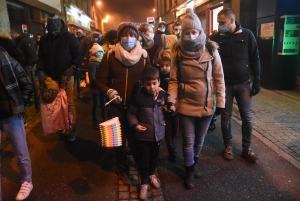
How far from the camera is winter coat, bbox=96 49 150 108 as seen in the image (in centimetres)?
326

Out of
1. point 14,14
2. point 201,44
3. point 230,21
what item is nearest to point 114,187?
point 201,44

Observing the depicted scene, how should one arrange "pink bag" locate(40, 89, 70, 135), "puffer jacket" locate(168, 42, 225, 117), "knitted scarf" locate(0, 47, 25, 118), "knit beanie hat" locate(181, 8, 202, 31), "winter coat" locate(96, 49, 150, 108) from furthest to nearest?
"pink bag" locate(40, 89, 70, 135) < "winter coat" locate(96, 49, 150, 108) < "puffer jacket" locate(168, 42, 225, 117) < "knit beanie hat" locate(181, 8, 202, 31) < "knitted scarf" locate(0, 47, 25, 118)

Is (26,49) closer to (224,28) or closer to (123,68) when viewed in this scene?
(123,68)

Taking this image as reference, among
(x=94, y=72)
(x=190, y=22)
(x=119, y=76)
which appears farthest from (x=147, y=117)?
(x=94, y=72)

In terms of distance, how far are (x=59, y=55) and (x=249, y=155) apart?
3437 millimetres

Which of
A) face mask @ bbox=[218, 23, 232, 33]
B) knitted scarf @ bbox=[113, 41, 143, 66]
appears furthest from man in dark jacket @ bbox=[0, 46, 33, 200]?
face mask @ bbox=[218, 23, 232, 33]

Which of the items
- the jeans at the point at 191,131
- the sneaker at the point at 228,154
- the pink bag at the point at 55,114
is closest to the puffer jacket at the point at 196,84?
the jeans at the point at 191,131

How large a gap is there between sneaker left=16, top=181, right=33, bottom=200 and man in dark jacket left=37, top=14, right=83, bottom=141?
1.48 m

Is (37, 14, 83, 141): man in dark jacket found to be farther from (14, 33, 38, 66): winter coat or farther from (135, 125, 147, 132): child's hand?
(14, 33, 38, 66): winter coat

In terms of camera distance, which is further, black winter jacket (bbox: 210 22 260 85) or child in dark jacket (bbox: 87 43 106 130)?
child in dark jacket (bbox: 87 43 106 130)

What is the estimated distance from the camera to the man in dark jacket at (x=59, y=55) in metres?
4.43

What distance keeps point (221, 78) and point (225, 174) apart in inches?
53.3

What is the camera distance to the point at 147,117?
10.2ft

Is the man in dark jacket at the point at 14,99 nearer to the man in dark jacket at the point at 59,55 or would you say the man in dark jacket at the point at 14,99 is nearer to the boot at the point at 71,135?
the man in dark jacket at the point at 59,55
